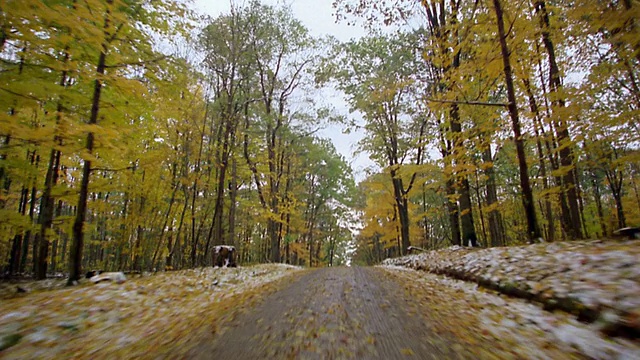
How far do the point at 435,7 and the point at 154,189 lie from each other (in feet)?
40.0

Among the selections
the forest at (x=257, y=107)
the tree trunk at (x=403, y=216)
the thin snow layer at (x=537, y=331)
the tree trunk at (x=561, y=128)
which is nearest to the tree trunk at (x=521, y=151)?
the forest at (x=257, y=107)

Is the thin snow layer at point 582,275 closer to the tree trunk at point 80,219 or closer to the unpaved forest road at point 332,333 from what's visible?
the unpaved forest road at point 332,333

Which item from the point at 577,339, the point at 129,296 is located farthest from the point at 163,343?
the point at 577,339

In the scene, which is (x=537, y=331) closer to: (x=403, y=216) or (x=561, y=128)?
(x=561, y=128)

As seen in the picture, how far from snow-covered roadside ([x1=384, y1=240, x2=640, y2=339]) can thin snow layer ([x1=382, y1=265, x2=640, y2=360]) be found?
0.36ft

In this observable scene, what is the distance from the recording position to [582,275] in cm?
286

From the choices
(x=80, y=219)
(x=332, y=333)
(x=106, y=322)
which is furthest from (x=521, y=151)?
(x=80, y=219)

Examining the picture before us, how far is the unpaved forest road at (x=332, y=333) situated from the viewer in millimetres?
2112

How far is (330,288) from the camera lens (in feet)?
16.5

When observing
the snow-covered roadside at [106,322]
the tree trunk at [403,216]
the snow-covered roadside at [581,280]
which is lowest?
the snow-covered roadside at [106,322]

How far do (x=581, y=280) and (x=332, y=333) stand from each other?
245 centimetres

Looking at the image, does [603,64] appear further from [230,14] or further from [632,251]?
[230,14]

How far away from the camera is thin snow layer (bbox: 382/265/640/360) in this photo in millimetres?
1886

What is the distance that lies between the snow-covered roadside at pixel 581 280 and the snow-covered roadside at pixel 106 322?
10.9ft
